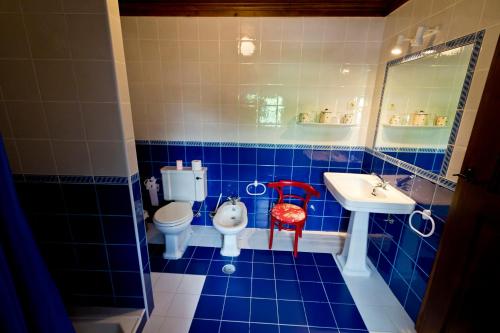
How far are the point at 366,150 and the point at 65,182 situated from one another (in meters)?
2.64

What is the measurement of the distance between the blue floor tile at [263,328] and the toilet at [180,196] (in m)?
1.05

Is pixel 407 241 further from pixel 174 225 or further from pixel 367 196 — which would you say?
pixel 174 225

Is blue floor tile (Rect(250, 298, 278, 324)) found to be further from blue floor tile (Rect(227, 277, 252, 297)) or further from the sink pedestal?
the sink pedestal

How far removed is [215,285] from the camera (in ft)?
6.30

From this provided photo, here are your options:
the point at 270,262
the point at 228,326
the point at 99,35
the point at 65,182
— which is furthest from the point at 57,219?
the point at 270,262

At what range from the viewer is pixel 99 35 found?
109 centimetres

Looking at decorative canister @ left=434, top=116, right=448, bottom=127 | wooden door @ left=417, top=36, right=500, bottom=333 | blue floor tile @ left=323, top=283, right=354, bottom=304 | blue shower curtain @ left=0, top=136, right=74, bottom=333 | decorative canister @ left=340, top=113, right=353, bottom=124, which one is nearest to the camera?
blue shower curtain @ left=0, top=136, right=74, bottom=333

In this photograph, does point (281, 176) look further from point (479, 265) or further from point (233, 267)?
point (479, 265)

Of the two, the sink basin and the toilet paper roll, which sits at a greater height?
the toilet paper roll

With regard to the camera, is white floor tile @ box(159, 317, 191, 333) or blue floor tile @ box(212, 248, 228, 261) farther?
blue floor tile @ box(212, 248, 228, 261)

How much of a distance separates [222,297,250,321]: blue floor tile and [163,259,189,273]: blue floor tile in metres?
0.58

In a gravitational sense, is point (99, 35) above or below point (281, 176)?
above

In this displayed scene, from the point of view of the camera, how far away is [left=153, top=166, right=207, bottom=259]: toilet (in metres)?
2.22

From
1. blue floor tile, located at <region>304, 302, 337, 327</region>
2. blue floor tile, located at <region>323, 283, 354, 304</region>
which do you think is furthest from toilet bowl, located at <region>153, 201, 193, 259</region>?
blue floor tile, located at <region>323, 283, 354, 304</region>
